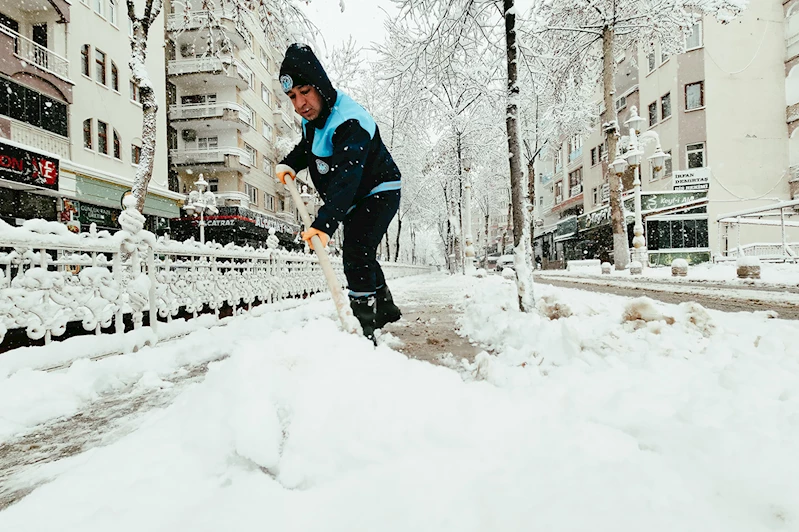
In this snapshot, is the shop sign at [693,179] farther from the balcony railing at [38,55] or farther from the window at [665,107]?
the balcony railing at [38,55]

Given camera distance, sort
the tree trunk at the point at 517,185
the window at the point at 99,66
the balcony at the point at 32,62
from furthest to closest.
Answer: the window at the point at 99,66, the balcony at the point at 32,62, the tree trunk at the point at 517,185

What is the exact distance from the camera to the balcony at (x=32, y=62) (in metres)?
11.9

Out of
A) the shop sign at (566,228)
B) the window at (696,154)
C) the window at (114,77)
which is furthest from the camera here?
the shop sign at (566,228)

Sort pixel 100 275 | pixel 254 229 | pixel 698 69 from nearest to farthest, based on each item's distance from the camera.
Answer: pixel 100 275, pixel 698 69, pixel 254 229

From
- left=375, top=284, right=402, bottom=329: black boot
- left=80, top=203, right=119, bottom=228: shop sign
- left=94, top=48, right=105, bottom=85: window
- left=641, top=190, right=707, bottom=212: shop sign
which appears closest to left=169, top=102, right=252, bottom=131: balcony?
left=94, top=48, right=105, bottom=85: window

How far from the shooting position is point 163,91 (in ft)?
63.4

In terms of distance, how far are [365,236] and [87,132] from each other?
53.6 feet

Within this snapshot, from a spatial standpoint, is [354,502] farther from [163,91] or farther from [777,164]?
[777,164]

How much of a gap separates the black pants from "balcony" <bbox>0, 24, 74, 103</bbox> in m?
14.4

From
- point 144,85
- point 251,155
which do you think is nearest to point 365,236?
point 144,85

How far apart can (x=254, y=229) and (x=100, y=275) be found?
24160 millimetres

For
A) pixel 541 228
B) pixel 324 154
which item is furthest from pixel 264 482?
pixel 541 228

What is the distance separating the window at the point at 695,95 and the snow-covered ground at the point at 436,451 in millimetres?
24167

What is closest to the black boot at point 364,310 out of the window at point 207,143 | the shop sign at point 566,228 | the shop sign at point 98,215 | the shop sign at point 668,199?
the shop sign at point 98,215
